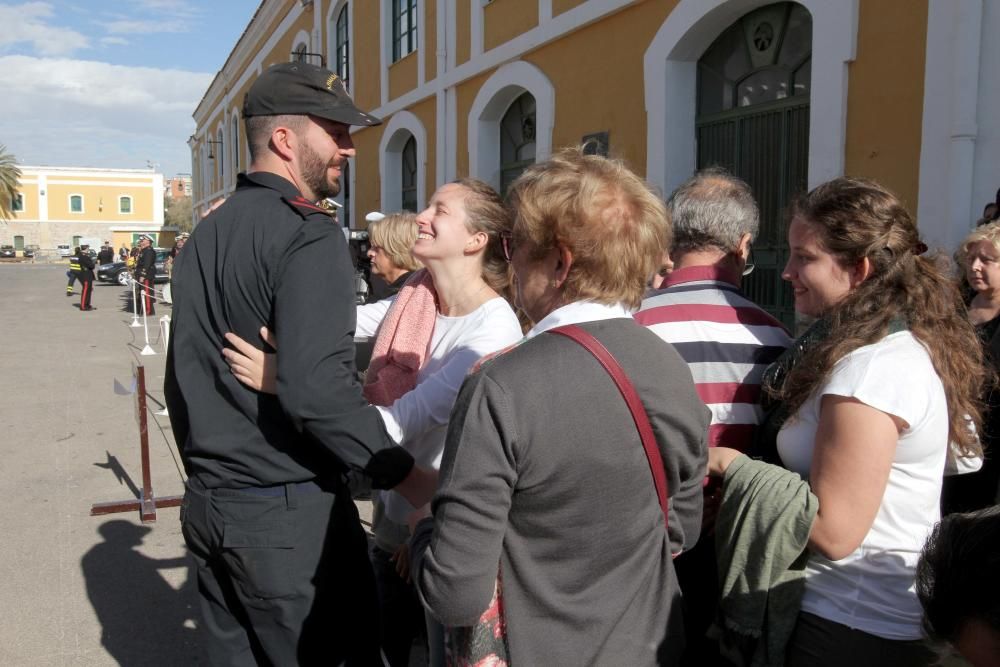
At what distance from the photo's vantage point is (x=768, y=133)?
639cm

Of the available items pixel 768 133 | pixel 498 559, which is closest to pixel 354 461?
pixel 498 559

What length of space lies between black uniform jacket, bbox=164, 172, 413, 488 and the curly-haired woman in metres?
0.87

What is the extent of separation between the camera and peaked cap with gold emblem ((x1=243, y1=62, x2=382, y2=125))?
1.99 meters

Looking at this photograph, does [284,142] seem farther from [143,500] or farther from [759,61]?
[759,61]

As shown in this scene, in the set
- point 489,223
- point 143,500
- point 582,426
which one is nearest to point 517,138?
point 143,500

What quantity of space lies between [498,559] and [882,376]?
847 mm

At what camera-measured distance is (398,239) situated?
11.2 ft

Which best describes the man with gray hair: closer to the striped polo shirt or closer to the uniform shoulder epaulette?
the striped polo shirt

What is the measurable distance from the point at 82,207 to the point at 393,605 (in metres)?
80.1

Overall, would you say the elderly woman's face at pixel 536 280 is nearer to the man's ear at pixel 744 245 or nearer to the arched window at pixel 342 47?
the man's ear at pixel 744 245

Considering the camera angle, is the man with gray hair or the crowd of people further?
the man with gray hair

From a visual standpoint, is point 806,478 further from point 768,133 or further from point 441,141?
point 441,141

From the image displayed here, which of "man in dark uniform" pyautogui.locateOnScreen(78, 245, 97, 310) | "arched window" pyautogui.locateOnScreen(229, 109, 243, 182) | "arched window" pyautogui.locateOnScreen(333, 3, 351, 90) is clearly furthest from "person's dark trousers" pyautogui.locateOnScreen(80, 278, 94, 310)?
"arched window" pyautogui.locateOnScreen(333, 3, 351, 90)

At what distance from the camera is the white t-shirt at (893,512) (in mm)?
1559
